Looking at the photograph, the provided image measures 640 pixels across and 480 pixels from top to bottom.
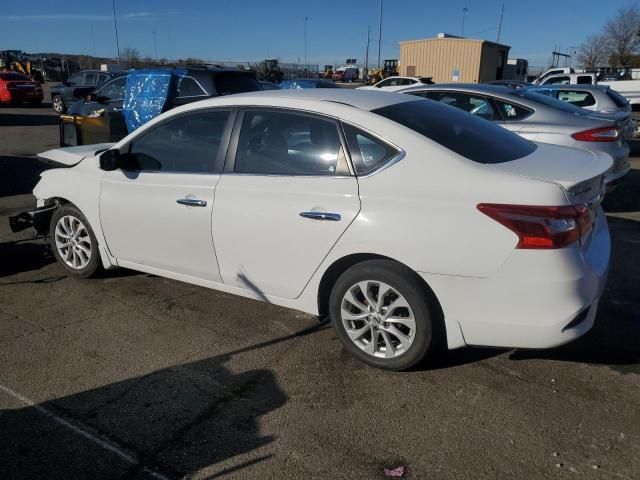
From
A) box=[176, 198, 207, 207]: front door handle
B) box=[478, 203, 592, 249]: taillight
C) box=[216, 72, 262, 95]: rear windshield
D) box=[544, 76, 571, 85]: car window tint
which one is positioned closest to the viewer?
box=[478, 203, 592, 249]: taillight

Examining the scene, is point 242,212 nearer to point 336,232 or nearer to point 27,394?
point 336,232

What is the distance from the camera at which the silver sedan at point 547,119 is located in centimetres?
666

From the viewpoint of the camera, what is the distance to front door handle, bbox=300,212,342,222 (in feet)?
10.8

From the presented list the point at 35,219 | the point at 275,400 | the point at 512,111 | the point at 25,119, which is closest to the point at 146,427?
the point at 275,400

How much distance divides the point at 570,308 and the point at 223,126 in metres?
2.51

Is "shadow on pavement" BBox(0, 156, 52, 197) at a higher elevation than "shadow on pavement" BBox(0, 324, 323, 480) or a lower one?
lower

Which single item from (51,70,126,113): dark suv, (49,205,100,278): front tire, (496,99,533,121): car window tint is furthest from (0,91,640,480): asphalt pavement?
(51,70,126,113): dark suv

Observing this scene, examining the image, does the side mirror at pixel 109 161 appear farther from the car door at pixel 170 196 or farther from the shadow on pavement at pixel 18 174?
the shadow on pavement at pixel 18 174

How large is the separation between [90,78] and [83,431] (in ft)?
78.3

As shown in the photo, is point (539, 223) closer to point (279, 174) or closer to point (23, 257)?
point (279, 174)

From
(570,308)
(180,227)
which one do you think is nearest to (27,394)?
(180,227)

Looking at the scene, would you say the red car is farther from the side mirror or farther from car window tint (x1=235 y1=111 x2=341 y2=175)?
car window tint (x1=235 y1=111 x2=341 y2=175)

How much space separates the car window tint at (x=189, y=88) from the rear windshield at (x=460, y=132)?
6435 mm

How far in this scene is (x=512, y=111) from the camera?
7.11 metres
